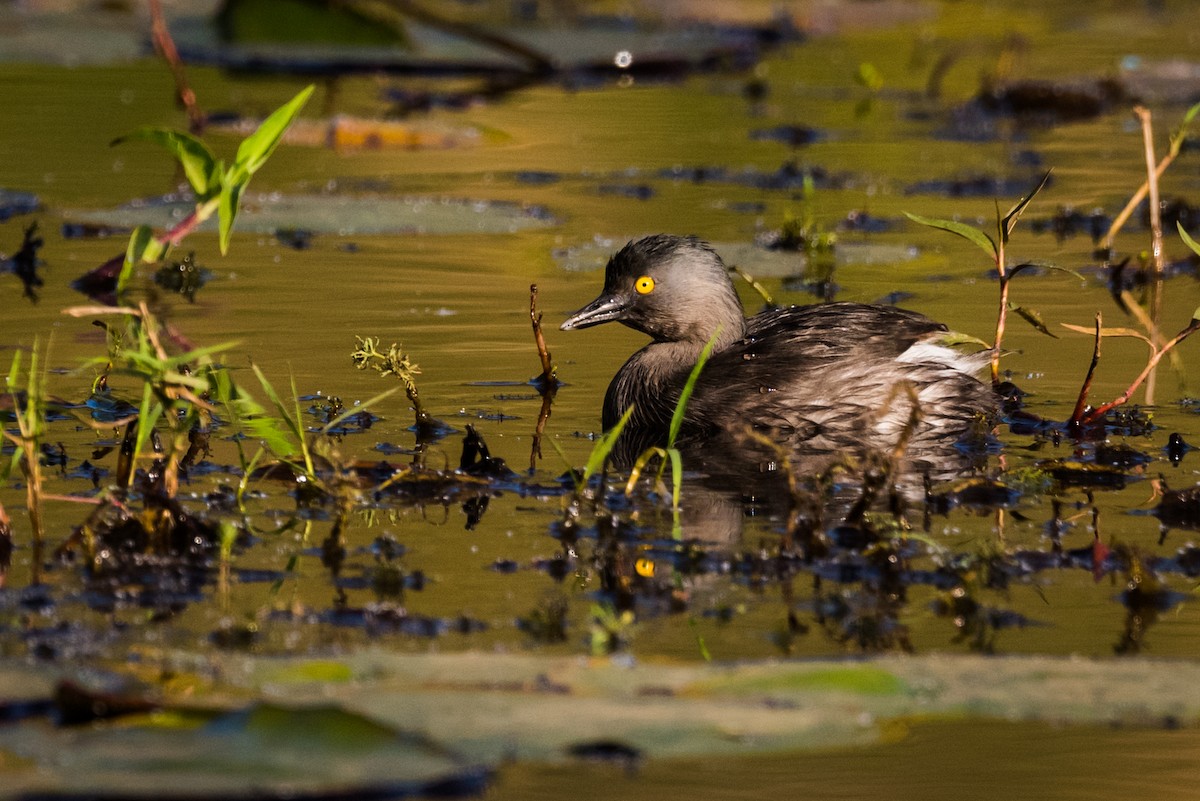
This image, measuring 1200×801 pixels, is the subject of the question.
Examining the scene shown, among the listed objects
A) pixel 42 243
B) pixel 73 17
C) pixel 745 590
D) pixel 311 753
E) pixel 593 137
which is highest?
pixel 73 17

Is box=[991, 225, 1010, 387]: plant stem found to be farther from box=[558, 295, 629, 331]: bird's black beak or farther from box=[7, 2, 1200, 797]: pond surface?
box=[558, 295, 629, 331]: bird's black beak

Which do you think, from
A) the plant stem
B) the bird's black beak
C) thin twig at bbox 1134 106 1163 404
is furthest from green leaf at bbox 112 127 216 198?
thin twig at bbox 1134 106 1163 404

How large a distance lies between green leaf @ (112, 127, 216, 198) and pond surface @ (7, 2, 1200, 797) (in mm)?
912

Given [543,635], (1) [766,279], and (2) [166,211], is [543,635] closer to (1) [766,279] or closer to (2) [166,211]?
(1) [766,279]

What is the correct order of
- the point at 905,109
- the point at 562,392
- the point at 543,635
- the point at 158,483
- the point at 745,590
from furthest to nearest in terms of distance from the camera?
the point at 905,109 → the point at 562,392 → the point at 158,483 → the point at 745,590 → the point at 543,635

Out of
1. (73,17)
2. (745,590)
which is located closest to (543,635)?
(745,590)

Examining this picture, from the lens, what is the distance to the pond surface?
15.4ft

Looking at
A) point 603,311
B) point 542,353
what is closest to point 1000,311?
point 603,311

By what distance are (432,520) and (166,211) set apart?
17.6ft

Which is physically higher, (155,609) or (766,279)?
(766,279)

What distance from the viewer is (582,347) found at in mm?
8664

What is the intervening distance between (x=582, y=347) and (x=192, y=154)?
3708 millimetres

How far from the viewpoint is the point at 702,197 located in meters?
12.1

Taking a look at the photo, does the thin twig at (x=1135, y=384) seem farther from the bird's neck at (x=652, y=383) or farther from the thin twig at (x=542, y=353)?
the thin twig at (x=542, y=353)
